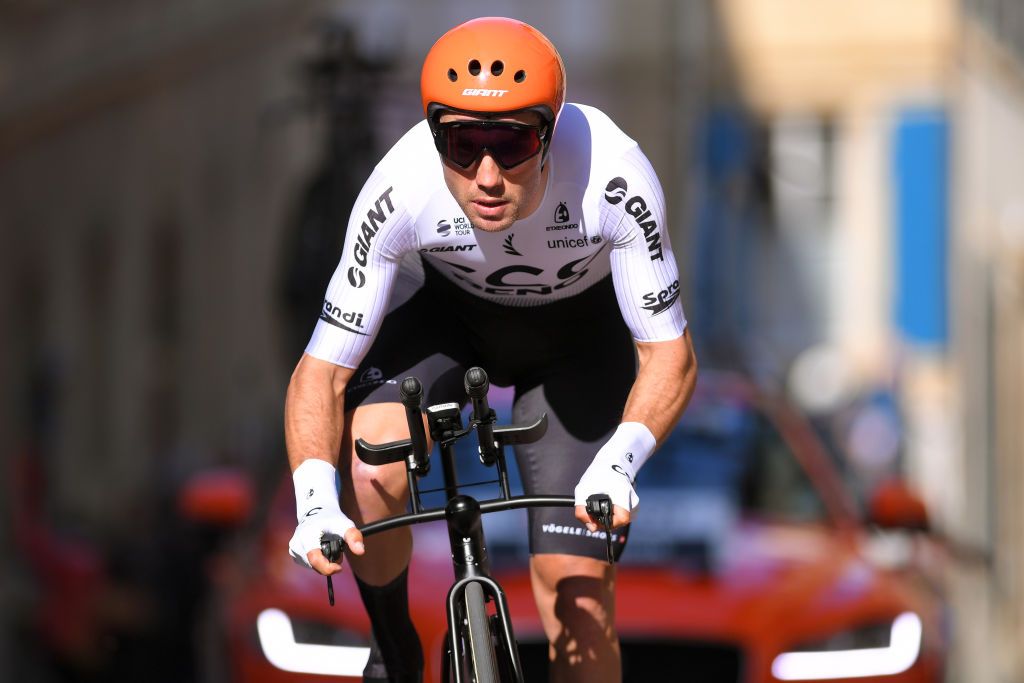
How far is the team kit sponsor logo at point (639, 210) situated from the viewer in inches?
167

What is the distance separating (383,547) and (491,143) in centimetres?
103

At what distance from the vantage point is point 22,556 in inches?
489

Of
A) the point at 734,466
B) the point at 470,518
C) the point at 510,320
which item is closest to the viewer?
the point at 470,518

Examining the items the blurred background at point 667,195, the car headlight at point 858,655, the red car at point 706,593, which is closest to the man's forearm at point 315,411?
the red car at point 706,593

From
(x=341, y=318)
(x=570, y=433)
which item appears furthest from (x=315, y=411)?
→ (x=570, y=433)

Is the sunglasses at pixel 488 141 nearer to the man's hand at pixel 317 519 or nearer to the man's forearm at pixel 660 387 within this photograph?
the man's forearm at pixel 660 387

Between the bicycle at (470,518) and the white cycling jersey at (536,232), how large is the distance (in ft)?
1.26

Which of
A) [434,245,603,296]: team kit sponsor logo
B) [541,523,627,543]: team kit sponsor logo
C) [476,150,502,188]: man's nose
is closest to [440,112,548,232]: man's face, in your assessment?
[476,150,502,188]: man's nose

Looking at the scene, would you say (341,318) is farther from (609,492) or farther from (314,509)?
(609,492)

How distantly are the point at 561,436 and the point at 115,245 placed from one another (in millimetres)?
19620

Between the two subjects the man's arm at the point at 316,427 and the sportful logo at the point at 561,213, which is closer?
the man's arm at the point at 316,427

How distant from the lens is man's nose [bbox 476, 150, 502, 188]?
13.2ft

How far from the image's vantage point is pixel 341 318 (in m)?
4.31

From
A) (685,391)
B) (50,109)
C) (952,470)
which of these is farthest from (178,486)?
(685,391)
